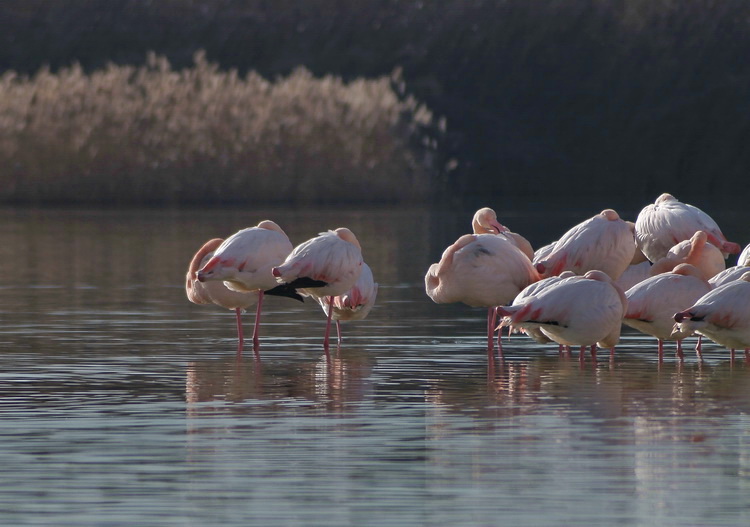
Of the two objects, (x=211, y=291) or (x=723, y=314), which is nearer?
(x=723, y=314)

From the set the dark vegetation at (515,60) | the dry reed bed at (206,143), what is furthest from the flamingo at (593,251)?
the dark vegetation at (515,60)

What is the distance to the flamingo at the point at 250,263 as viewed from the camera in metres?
10.6

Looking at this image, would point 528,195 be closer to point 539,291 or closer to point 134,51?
point 134,51

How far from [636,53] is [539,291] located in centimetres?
4229

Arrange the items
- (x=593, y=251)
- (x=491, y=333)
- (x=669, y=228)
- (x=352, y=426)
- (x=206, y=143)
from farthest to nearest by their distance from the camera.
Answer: (x=206, y=143) → (x=669, y=228) → (x=593, y=251) → (x=491, y=333) → (x=352, y=426)

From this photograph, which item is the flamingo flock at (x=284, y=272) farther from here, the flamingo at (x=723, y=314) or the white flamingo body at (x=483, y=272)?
the flamingo at (x=723, y=314)

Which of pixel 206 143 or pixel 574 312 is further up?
pixel 206 143

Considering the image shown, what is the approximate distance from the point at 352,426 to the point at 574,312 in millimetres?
2262

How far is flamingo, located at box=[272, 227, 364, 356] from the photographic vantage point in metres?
10.4

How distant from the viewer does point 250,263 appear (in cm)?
1065

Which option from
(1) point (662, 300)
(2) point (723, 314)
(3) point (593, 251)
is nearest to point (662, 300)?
(1) point (662, 300)

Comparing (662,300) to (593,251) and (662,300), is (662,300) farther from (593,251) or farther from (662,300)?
(593,251)

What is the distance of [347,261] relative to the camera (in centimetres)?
1050

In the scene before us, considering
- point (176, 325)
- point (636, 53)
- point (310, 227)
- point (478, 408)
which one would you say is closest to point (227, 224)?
point (310, 227)
